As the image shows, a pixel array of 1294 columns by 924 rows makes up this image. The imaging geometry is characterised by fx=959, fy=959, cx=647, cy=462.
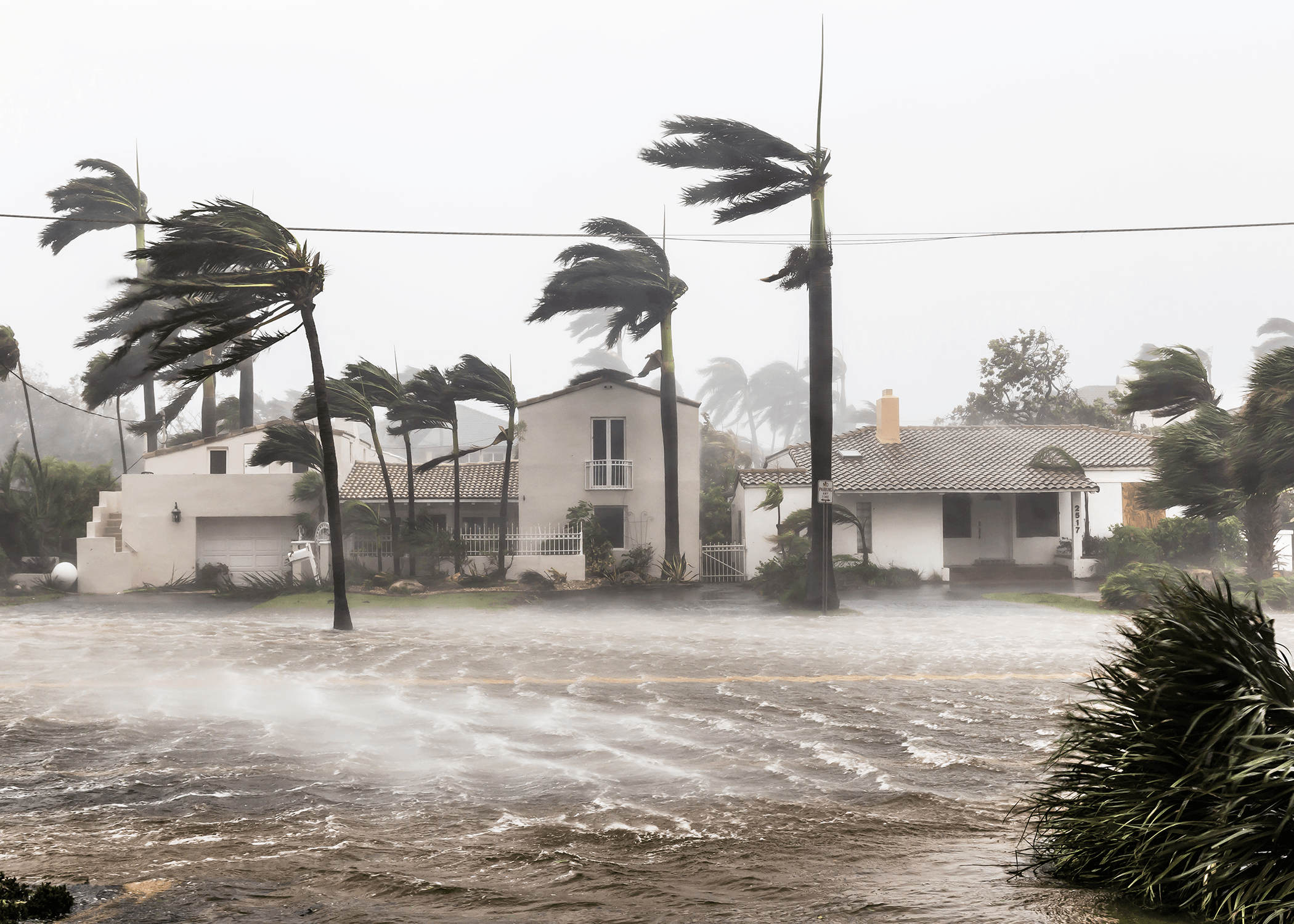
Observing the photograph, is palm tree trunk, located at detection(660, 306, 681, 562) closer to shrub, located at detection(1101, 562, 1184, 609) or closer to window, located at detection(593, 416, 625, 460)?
window, located at detection(593, 416, 625, 460)

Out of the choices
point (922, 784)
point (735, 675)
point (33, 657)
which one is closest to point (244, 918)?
point (922, 784)

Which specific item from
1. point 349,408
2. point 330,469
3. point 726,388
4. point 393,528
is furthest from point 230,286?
point 726,388

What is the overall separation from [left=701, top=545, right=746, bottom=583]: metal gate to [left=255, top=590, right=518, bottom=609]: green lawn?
23.9 ft

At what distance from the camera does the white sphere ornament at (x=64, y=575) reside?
31031 millimetres

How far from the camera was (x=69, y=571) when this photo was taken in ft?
102

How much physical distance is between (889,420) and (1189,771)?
33.7 meters

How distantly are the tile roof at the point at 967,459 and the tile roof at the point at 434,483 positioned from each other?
30.7 feet

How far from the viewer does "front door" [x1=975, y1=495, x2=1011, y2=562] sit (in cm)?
3441

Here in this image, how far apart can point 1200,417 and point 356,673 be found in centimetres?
2009

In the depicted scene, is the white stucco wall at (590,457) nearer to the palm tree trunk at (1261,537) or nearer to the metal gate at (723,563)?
the metal gate at (723,563)

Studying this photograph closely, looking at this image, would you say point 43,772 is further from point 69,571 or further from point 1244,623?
point 69,571

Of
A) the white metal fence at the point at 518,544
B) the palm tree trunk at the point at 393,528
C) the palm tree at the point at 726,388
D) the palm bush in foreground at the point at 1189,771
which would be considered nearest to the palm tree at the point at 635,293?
the white metal fence at the point at 518,544

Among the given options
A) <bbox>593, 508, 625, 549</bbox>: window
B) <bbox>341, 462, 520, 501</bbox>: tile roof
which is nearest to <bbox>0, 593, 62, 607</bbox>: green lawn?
<bbox>341, 462, 520, 501</bbox>: tile roof

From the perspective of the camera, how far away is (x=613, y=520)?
33.2 metres
